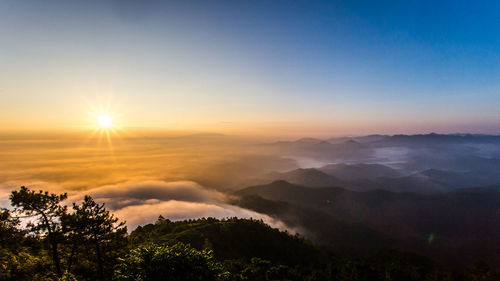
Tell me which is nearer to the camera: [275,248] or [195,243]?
[195,243]

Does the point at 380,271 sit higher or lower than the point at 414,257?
higher

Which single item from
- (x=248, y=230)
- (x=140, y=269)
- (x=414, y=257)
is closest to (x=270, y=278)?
(x=140, y=269)

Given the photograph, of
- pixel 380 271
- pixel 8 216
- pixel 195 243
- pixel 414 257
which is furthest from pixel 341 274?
pixel 414 257

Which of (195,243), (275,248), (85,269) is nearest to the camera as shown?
(85,269)

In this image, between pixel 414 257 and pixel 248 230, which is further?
pixel 414 257

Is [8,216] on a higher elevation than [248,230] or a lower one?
higher

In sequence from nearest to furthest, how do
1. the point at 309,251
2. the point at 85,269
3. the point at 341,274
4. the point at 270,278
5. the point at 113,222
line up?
1. the point at 85,269
2. the point at 113,222
3. the point at 270,278
4. the point at 341,274
5. the point at 309,251

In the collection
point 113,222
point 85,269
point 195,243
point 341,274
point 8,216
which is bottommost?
point 195,243

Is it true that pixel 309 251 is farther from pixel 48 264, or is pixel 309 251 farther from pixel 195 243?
pixel 48 264

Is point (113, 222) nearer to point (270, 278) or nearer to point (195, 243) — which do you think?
point (270, 278)
